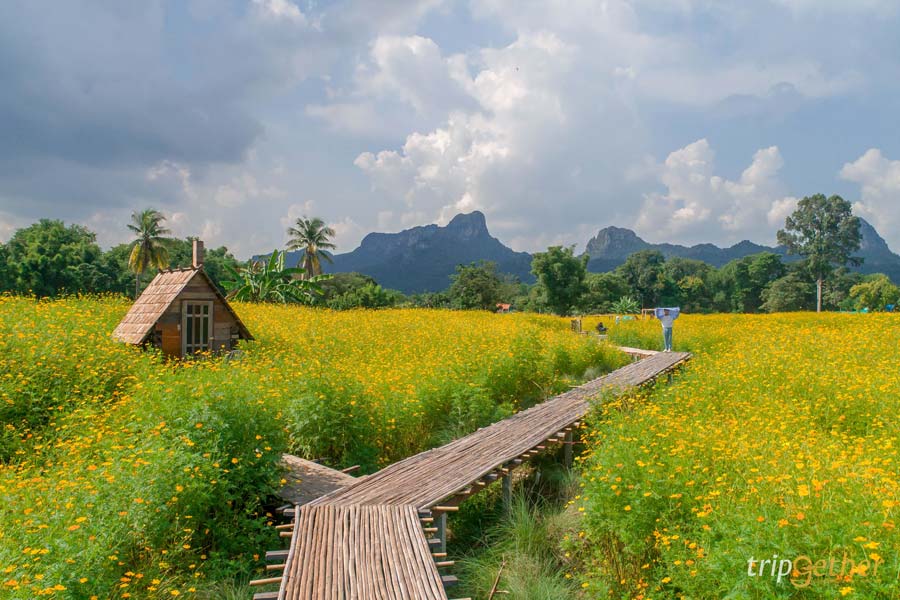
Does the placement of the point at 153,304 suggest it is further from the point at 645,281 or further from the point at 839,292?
the point at 839,292

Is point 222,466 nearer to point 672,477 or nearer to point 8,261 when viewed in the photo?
point 672,477

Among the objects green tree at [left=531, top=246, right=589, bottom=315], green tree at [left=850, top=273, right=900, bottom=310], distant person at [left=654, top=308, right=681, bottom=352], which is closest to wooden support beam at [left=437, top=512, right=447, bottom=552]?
distant person at [left=654, top=308, right=681, bottom=352]

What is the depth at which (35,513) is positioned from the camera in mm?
4254

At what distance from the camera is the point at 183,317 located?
1055cm

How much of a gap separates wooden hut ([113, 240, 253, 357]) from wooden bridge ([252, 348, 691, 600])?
619 centimetres

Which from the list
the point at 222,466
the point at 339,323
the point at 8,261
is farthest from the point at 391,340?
the point at 8,261

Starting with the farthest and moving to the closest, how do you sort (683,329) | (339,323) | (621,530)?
(683,329)
(339,323)
(621,530)

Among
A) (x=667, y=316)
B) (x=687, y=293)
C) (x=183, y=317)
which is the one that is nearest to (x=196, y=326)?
(x=183, y=317)

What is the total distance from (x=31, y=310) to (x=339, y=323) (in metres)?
7.65

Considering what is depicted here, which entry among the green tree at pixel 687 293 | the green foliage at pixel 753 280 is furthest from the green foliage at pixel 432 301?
the green foliage at pixel 753 280

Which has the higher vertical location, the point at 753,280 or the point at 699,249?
the point at 699,249

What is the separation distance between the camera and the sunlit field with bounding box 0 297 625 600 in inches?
160

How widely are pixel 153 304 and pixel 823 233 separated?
5657 cm

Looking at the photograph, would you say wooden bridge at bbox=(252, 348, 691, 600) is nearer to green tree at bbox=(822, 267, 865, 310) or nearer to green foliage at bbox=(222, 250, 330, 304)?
green foliage at bbox=(222, 250, 330, 304)
